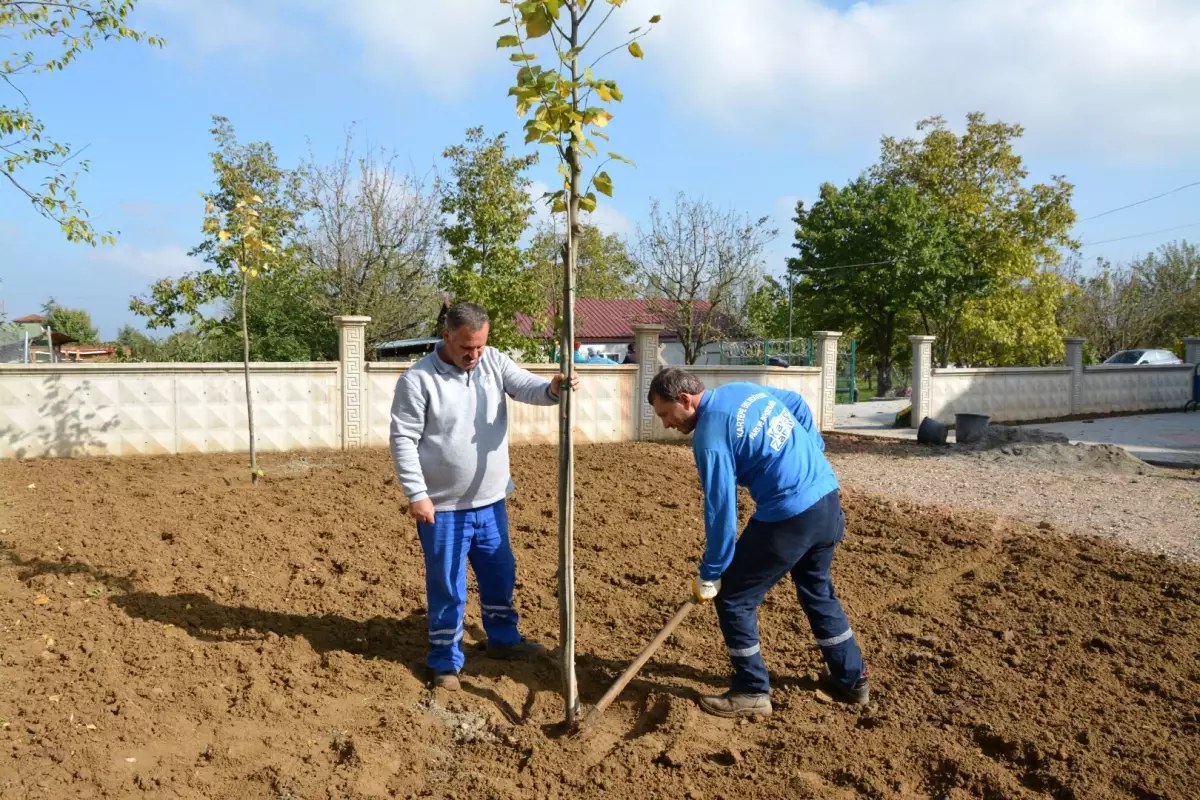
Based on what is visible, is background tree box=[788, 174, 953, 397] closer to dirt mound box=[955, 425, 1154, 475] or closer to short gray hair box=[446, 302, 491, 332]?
dirt mound box=[955, 425, 1154, 475]

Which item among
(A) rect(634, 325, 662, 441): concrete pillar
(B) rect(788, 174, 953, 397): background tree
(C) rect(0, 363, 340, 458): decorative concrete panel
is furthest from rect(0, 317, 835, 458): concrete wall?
(B) rect(788, 174, 953, 397): background tree

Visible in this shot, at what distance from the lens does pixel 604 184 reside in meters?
3.20

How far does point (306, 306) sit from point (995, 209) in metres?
21.5

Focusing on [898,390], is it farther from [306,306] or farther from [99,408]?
[99,408]

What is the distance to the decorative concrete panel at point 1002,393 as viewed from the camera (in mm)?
17094

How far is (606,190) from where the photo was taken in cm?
320

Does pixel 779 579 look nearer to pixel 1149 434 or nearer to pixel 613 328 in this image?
pixel 1149 434

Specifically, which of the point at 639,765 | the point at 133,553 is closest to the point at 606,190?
the point at 639,765

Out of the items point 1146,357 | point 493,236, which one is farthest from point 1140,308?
point 493,236

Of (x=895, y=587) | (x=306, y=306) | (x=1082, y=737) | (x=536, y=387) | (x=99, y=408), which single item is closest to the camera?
(x=1082, y=737)

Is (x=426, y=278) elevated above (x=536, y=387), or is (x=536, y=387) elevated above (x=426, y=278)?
(x=426, y=278)

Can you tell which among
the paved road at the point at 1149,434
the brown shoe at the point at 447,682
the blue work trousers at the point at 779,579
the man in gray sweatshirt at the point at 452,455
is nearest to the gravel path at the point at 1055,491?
the paved road at the point at 1149,434

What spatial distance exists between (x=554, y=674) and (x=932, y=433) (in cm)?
1090

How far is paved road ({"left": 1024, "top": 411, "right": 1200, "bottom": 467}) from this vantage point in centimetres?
1291
